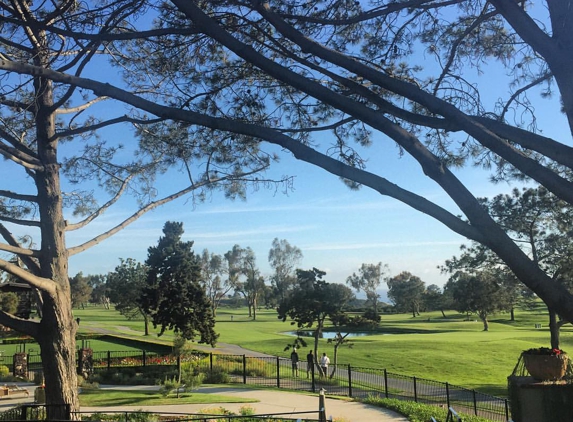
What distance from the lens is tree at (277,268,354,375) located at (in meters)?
20.7

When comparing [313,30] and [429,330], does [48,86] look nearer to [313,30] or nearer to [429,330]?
[313,30]

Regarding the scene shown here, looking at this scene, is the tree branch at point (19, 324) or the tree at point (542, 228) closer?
the tree branch at point (19, 324)

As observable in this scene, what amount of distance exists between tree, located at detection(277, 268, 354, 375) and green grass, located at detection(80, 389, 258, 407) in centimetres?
639

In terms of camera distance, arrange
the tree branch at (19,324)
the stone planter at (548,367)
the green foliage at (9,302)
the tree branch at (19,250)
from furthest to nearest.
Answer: the green foliage at (9,302)
the tree branch at (19,324)
the tree branch at (19,250)
the stone planter at (548,367)

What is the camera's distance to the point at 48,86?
9422 mm

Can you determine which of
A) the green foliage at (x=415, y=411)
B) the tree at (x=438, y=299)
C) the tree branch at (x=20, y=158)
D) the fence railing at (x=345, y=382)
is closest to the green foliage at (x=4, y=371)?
the fence railing at (x=345, y=382)

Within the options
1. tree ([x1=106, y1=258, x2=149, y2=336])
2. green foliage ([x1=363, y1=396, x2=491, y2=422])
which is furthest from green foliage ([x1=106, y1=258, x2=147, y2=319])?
green foliage ([x1=363, y1=396, x2=491, y2=422])

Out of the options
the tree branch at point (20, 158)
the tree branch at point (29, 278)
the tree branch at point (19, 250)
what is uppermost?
the tree branch at point (20, 158)

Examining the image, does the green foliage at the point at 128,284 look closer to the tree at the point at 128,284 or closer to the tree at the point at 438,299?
the tree at the point at 128,284

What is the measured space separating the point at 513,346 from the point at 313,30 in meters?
31.4

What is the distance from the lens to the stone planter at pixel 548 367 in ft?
17.1

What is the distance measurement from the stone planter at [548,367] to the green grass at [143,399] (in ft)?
33.8

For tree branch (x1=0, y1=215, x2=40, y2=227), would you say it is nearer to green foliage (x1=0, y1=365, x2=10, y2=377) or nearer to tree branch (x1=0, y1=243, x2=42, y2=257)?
tree branch (x1=0, y1=243, x2=42, y2=257)

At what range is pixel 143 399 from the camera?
14.6 metres
